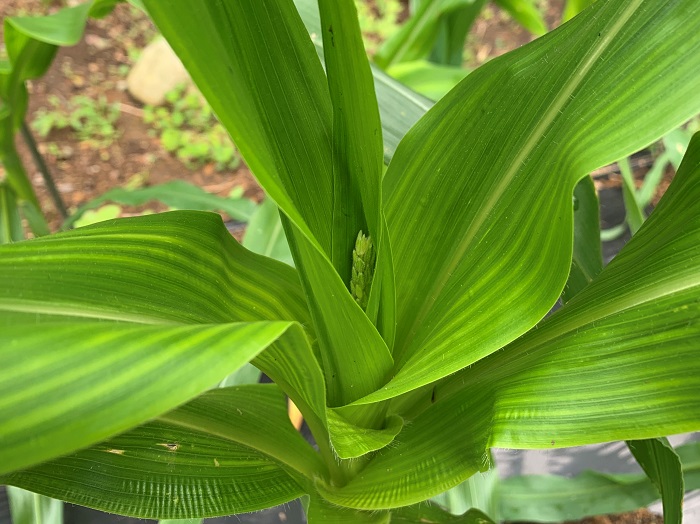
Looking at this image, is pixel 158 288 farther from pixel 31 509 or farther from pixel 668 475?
pixel 31 509

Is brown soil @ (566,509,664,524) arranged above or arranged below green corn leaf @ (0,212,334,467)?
below

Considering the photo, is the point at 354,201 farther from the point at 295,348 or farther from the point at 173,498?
the point at 173,498

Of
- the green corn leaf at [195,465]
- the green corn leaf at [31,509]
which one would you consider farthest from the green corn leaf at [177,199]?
the green corn leaf at [195,465]

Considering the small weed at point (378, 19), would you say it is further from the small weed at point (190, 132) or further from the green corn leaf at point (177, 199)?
the green corn leaf at point (177, 199)

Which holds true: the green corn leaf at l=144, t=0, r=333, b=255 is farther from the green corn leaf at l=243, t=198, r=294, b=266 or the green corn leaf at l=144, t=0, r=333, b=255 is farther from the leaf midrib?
the green corn leaf at l=243, t=198, r=294, b=266

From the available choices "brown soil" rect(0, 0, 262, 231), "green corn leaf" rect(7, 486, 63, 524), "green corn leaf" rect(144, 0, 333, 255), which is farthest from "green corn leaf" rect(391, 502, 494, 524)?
"brown soil" rect(0, 0, 262, 231)

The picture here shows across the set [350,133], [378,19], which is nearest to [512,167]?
[350,133]

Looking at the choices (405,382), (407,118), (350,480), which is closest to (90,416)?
(405,382)
